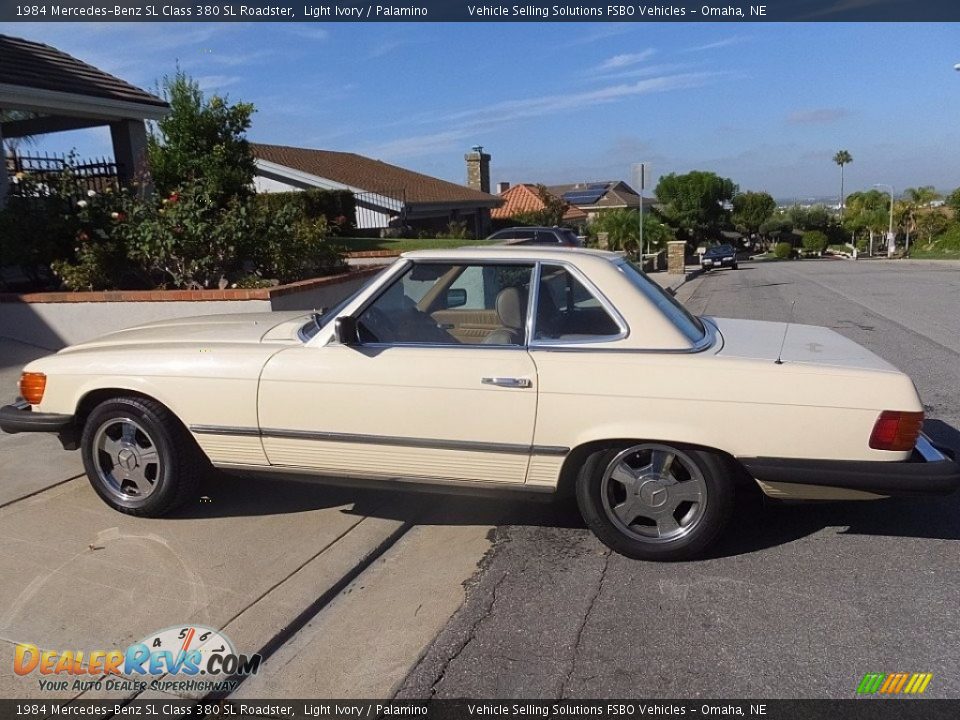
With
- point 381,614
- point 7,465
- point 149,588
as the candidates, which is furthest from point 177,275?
point 381,614

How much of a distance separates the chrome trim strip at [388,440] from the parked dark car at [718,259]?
32.6m

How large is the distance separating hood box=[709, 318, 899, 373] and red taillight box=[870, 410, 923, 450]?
0.76 feet

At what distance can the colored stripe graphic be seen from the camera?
2818 millimetres

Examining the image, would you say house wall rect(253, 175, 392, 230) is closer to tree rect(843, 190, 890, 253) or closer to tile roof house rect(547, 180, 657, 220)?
tile roof house rect(547, 180, 657, 220)

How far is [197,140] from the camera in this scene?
12.0 metres

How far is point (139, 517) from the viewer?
436cm

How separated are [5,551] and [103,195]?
6306 mm

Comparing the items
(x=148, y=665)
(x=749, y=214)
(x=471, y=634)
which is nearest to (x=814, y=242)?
(x=749, y=214)

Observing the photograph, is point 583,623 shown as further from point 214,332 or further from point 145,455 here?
point 214,332

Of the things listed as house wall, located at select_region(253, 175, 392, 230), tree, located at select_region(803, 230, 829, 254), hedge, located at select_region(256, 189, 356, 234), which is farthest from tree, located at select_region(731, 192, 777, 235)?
hedge, located at select_region(256, 189, 356, 234)

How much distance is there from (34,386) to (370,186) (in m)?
25.5

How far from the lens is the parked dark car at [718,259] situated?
115ft

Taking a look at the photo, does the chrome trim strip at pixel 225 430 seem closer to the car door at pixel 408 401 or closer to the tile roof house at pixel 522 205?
the car door at pixel 408 401

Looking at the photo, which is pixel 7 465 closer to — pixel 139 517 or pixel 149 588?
pixel 139 517
